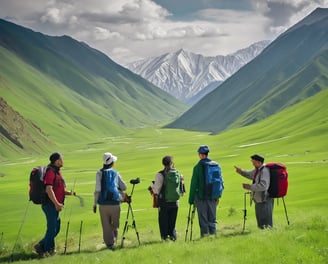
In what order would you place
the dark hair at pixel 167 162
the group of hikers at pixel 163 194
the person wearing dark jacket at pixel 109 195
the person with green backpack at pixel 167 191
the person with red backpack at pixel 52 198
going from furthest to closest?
the person with green backpack at pixel 167 191 < the dark hair at pixel 167 162 < the person wearing dark jacket at pixel 109 195 < the group of hikers at pixel 163 194 < the person with red backpack at pixel 52 198

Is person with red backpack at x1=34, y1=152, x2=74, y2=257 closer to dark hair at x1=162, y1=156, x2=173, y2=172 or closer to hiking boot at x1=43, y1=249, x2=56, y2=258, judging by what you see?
hiking boot at x1=43, y1=249, x2=56, y2=258

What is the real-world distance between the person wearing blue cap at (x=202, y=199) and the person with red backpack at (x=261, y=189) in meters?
1.71

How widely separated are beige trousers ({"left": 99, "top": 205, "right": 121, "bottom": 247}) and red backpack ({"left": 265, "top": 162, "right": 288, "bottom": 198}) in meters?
6.40

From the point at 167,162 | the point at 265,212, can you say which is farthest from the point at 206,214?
the point at 167,162

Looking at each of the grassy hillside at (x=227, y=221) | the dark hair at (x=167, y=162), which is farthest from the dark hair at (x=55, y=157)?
the dark hair at (x=167, y=162)

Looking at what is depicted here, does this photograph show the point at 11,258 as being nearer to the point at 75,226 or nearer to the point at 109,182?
the point at 109,182

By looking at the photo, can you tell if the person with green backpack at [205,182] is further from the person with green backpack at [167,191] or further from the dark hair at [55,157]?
the dark hair at [55,157]

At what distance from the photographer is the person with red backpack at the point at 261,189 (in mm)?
18781

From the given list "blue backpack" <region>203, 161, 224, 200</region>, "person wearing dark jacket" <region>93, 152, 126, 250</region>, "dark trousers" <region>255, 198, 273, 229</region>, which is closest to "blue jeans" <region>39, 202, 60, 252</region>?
"person wearing dark jacket" <region>93, 152, 126, 250</region>

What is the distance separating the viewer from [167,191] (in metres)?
19.6

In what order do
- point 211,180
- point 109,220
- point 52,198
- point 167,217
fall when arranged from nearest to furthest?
point 52,198 → point 211,180 → point 109,220 → point 167,217

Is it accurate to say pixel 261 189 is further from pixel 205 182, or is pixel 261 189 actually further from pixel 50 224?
pixel 50 224

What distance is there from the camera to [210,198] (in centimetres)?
1948

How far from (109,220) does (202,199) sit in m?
4.00
